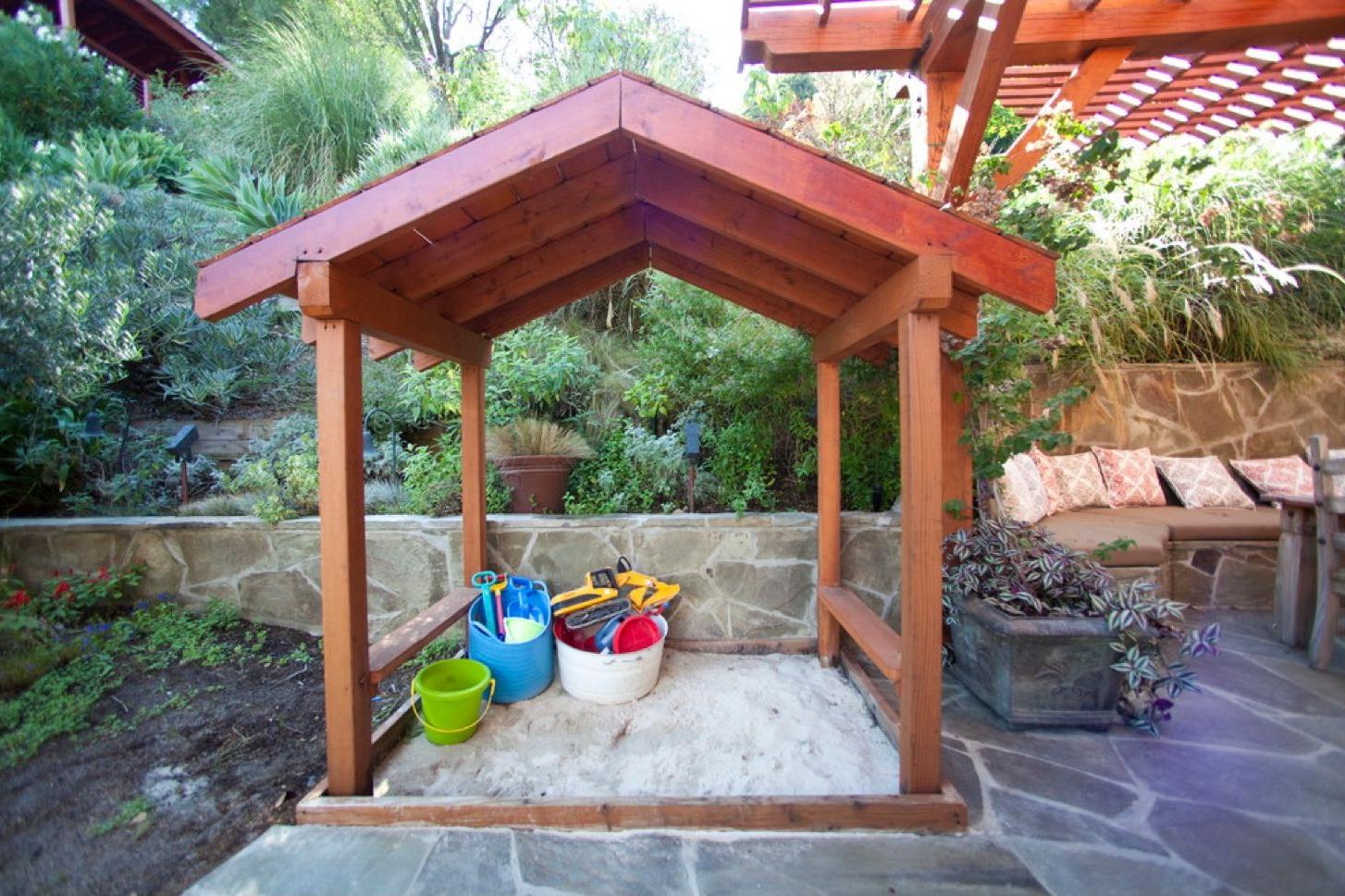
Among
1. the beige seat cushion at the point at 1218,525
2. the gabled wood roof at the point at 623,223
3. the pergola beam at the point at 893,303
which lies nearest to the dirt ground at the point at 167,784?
the gabled wood roof at the point at 623,223

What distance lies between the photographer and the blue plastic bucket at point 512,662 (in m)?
2.58

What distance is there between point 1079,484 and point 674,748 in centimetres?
359

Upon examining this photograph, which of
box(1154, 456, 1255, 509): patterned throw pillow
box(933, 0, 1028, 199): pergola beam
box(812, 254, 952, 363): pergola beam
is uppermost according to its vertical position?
box(933, 0, 1028, 199): pergola beam

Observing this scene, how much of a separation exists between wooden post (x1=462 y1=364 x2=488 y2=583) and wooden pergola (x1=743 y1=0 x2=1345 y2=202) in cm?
237

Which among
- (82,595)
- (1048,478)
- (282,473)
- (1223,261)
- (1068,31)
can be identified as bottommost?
(82,595)

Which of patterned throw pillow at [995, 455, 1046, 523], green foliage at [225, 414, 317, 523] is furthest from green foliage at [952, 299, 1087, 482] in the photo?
green foliage at [225, 414, 317, 523]

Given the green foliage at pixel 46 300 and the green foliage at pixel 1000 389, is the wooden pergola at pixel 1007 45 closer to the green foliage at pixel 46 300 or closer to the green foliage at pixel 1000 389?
the green foliage at pixel 1000 389

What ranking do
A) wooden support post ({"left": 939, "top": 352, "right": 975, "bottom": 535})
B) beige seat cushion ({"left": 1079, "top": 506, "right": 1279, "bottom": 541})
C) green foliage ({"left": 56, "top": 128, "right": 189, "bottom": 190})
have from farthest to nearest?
1. green foliage ({"left": 56, "top": 128, "right": 189, "bottom": 190})
2. beige seat cushion ({"left": 1079, "top": 506, "right": 1279, "bottom": 541})
3. wooden support post ({"left": 939, "top": 352, "right": 975, "bottom": 535})

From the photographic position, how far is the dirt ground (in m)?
1.66

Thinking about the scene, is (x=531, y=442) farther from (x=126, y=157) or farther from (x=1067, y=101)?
(x=126, y=157)

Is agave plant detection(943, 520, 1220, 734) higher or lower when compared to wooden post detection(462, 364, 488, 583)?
lower

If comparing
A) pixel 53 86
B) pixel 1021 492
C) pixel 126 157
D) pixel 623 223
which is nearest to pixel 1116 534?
pixel 1021 492

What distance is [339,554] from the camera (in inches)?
73.2

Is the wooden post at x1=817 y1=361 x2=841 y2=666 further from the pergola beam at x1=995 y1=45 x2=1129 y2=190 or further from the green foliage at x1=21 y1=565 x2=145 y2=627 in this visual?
the green foliage at x1=21 y1=565 x2=145 y2=627
